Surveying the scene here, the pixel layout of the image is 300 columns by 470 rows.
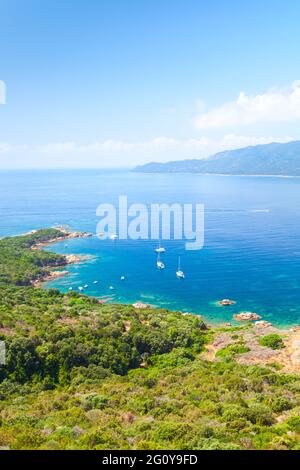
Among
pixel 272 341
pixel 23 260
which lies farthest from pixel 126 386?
pixel 23 260

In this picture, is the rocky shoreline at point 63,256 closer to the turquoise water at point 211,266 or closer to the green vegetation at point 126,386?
the turquoise water at point 211,266

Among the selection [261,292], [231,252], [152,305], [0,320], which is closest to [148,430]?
[0,320]

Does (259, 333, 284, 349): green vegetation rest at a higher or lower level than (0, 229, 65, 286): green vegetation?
lower

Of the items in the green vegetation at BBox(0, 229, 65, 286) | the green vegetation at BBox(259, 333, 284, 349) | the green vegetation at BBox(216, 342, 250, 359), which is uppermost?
the green vegetation at BBox(0, 229, 65, 286)

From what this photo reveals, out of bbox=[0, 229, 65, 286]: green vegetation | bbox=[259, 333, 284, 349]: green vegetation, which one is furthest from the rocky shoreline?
bbox=[259, 333, 284, 349]: green vegetation

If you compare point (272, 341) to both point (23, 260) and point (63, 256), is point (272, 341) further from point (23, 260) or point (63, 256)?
point (63, 256)

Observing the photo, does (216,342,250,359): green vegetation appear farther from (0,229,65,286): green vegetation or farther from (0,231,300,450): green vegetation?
(0,229,65,286): green vegetation

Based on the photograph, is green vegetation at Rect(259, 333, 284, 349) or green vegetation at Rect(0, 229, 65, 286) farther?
green vegetation at Rect(0, 229, 65, 286)
